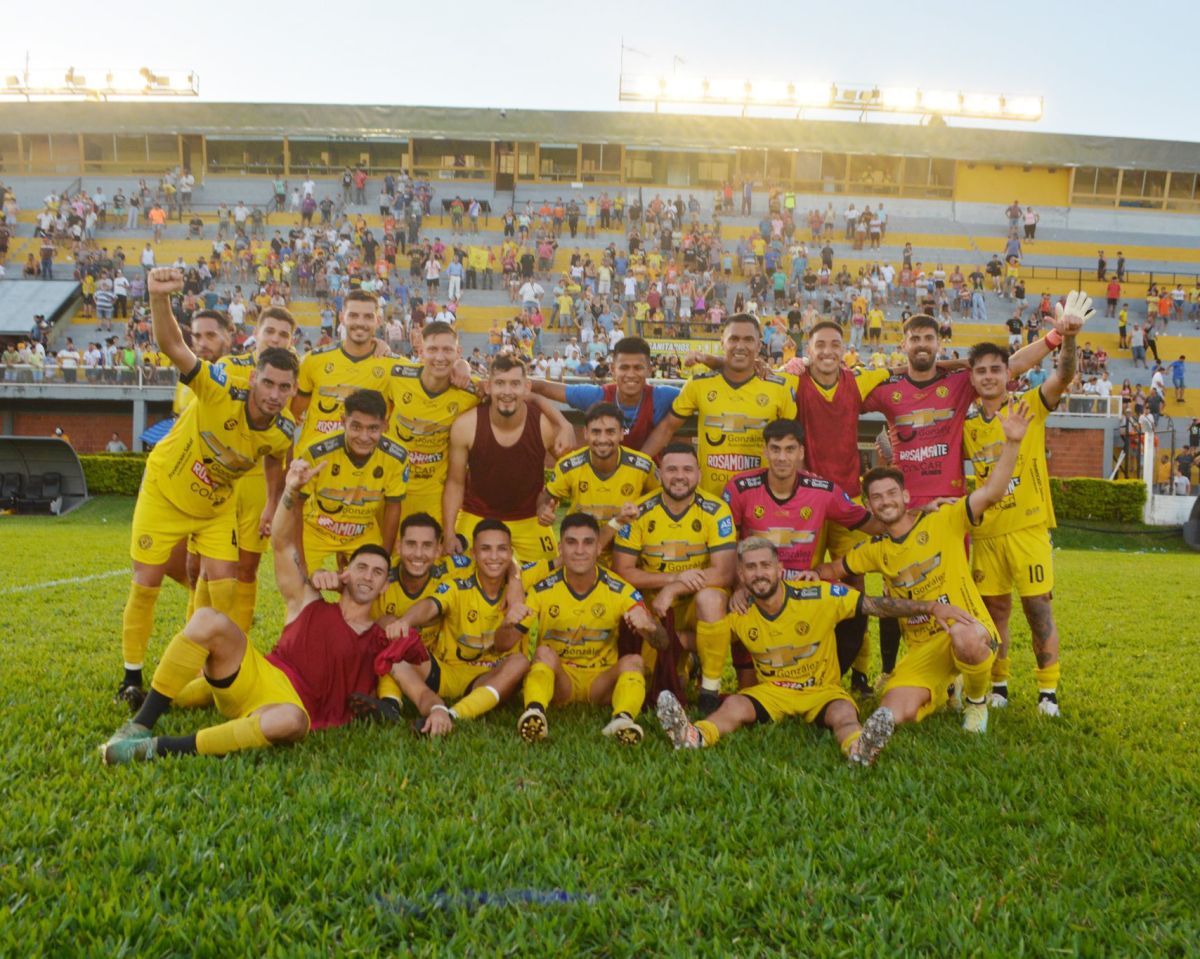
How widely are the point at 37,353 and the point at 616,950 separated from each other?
2595cm

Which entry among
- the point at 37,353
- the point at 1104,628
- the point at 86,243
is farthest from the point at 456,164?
the point at 1104,628

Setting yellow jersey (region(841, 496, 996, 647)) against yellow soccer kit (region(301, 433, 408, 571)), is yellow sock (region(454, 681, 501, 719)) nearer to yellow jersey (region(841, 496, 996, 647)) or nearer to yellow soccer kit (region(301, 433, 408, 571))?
yellow soccer kit (region(301, 433, 408, 571))

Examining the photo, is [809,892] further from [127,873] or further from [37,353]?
[37,353]

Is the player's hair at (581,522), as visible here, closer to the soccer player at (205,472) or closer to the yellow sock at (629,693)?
the yellow sock at (629,693)

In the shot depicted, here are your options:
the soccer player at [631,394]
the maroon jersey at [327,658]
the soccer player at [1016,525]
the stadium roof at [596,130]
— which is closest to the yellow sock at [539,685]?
the maroon jersey at [327,658]

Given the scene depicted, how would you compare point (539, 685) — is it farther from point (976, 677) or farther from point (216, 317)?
point (216, 317)

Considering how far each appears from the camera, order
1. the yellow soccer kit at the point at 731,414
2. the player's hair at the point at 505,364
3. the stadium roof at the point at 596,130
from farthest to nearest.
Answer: the stadium roof at the point at 596,130
the yellow soccer kit at the point at 731,414
the player's hair at the point at 505,364

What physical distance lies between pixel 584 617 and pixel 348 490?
168 centimetres

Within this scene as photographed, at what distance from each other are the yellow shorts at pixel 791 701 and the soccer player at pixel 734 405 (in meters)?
1.55

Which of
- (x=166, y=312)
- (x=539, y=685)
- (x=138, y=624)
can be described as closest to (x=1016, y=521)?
(x=539, y=685)

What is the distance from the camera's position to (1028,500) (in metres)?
5.98

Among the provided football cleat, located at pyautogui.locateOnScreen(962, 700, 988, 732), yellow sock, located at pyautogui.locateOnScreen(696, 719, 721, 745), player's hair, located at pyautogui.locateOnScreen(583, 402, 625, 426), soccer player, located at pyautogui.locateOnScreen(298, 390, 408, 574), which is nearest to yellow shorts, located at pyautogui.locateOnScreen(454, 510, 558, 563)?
soccer player, located at pyautogui.locateOnScreen(298, 390, 408, 574)

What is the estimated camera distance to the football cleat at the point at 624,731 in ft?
15.4

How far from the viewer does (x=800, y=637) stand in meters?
5.27
